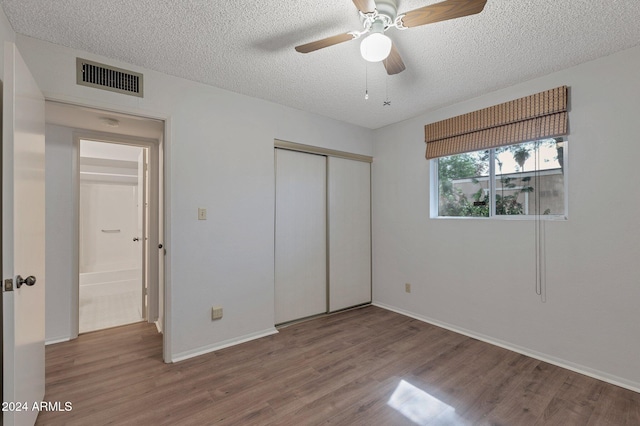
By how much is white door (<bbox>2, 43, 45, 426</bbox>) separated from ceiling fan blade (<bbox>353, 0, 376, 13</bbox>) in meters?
1.65

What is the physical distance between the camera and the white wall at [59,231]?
9.15 ft

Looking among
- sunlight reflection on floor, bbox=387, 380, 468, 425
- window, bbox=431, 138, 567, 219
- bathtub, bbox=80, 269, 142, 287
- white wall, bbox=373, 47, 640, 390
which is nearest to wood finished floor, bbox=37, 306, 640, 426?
sunlight reflection on floor, bbox=387, 380, 468, 425

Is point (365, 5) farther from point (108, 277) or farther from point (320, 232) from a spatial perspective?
point (108, 277)

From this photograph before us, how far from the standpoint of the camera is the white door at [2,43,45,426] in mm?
1285

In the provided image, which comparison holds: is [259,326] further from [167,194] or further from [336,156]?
[336,156]

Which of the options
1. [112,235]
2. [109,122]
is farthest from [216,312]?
[112,235]

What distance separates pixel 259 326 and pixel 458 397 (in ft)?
6.17

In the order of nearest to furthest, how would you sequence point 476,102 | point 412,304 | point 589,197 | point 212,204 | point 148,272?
point 589,197 → point 212,204 → point 476,102 → point 148,272 → point 412,304

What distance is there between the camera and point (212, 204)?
266 cm

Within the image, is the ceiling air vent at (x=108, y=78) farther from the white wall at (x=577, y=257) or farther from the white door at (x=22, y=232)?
the white wall at (x=577, y=257)

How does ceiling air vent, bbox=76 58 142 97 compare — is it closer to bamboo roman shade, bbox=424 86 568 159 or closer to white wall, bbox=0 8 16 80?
white wall, bbox=0 8 16 80

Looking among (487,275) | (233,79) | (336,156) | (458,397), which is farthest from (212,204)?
(487,275)

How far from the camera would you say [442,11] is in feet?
4.49

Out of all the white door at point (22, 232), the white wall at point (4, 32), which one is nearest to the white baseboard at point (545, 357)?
the white door at point (22, 232)
